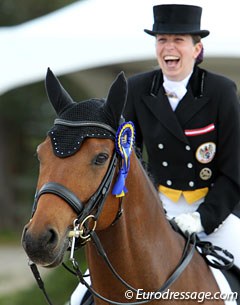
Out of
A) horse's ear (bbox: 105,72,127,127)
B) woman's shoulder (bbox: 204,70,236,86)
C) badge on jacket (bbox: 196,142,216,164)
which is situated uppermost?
horse's ear (bbox: 105,72,127,127)

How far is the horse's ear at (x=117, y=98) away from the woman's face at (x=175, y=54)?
88cm

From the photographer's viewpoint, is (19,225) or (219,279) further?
(19,225)

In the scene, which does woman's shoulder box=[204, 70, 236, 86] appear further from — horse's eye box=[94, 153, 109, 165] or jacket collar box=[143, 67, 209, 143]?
horse's eye box=[94, 153, 109, 165]

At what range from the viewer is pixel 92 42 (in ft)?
27.8

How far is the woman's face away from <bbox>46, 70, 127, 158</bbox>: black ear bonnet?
2.71 ft

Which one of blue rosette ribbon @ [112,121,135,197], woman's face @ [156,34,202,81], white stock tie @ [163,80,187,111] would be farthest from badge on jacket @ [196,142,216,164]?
blue rosette ribbon @ [112,121,135,197]

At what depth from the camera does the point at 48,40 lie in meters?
8.46

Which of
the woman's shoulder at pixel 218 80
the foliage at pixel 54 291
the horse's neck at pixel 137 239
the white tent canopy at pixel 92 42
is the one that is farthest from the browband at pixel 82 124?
the white tent canopy at pixel 92 42

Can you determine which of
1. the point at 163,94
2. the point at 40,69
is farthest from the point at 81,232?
the point at 40,69

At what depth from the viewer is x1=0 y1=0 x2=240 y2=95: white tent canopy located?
8.25m

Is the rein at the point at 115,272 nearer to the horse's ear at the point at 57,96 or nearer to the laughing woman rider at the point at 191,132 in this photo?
the laughing woman rider at the point at 191,132

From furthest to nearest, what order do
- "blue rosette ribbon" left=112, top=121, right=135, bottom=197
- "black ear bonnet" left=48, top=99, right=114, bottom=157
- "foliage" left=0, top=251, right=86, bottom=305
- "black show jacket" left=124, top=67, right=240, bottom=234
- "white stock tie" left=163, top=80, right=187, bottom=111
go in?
"foliage" left=0, top=251, right=86, bottom=305, "white stock tie" left=163, top=80, right=187, bottom=111, "black show jacket" left=124, top=67, right=240, bottom=234, "blue rosette ribbon" left=112, top=121, right=135, bottom=197, "black ear bonnet" left=48, top=99, right=114, bottom=157

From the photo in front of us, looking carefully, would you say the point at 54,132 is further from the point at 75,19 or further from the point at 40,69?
the point at 75,19

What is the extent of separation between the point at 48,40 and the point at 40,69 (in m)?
0.39
